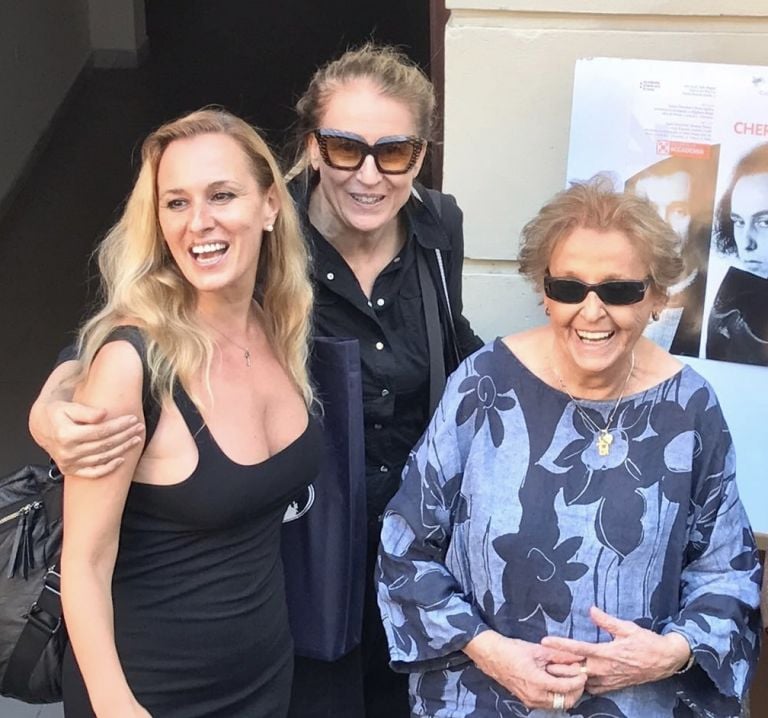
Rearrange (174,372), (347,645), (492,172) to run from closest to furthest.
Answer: (174,372), (347,645), (492,172)

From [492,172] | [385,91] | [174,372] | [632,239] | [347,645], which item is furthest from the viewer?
Answer: [492,172]

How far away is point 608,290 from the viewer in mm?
1945

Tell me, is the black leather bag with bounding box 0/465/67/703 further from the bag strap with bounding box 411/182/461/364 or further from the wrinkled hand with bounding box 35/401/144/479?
the bag strap with bounding box 411/182/461/364

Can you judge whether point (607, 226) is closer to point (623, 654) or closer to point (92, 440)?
point (623, 654)

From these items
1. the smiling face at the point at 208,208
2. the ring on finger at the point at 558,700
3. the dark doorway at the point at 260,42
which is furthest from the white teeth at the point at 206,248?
the dark doorway at the point at 260,42

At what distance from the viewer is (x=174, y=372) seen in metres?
1.82

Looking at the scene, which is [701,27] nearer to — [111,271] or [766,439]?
[766,439]

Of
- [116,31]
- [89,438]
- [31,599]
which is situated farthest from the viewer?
[116,31]

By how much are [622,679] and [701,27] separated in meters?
1.58

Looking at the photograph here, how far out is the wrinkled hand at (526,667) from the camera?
1.96 metres

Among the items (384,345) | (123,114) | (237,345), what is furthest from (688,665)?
(123,114)

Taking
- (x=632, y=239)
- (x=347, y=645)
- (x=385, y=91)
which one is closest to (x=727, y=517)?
(x=632, y=239)

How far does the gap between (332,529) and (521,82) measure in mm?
1224

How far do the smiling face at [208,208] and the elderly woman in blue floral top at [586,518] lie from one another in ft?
1.66
